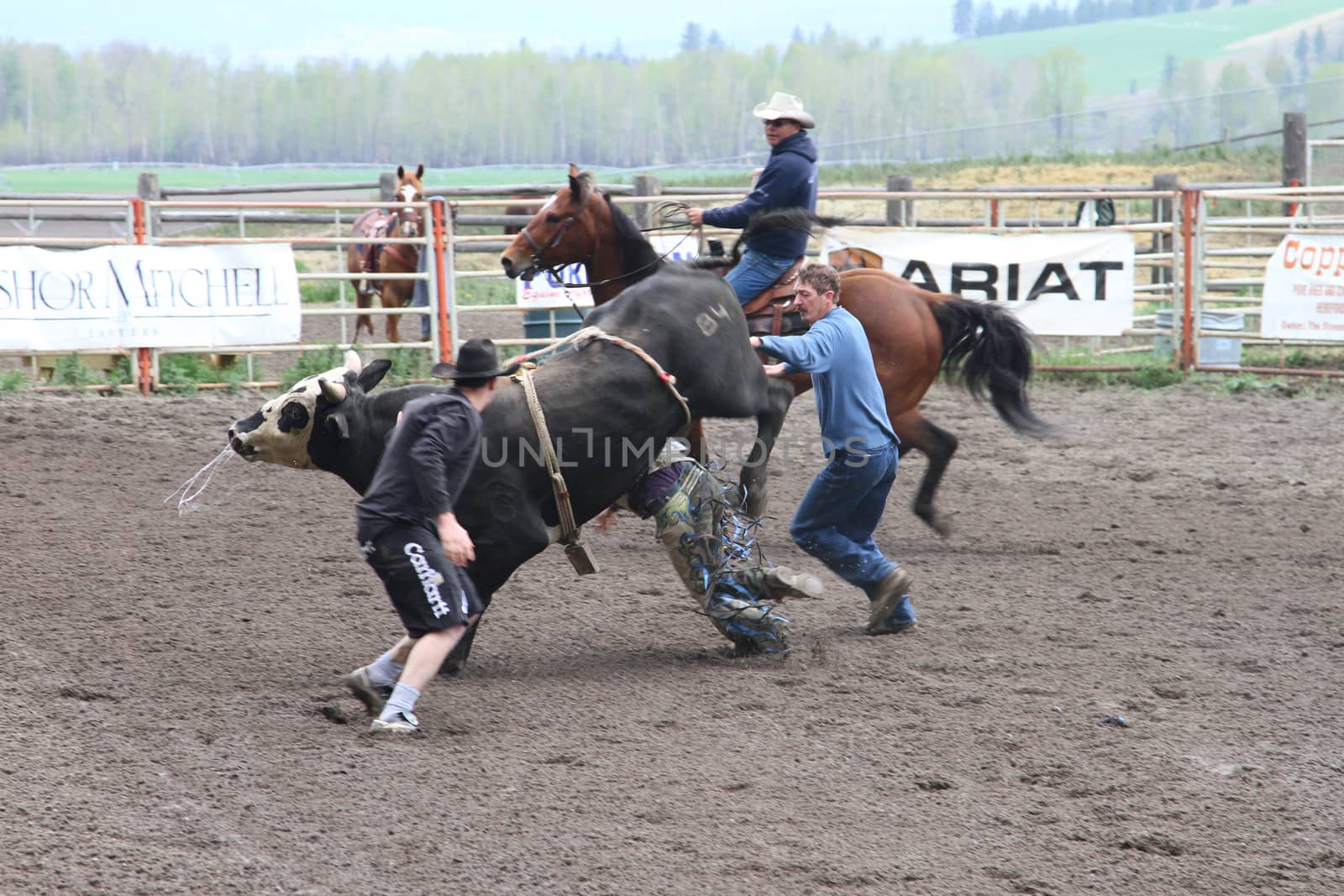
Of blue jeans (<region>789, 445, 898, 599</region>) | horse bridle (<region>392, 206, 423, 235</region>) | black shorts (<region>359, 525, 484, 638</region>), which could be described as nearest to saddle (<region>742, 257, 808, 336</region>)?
blue jeans (<region>789, 445, 898, 599</region>)

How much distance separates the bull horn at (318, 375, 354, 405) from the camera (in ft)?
15.0

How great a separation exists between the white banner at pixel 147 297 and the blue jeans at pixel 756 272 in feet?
17.7

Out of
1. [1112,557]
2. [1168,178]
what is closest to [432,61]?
[1168,178]

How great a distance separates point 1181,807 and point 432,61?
250 ft

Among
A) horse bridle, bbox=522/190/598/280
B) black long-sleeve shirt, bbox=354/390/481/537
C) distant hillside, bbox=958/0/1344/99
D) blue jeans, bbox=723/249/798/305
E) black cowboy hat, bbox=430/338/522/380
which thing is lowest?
black long-sleeve shirt, bbox=354/390/481/537

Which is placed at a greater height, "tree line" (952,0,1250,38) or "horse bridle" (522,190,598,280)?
"tree line" (952,0,1250,38)

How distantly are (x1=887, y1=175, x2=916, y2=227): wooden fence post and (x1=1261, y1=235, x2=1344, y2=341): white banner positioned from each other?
11.5ft

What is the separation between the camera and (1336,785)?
12.5 feet

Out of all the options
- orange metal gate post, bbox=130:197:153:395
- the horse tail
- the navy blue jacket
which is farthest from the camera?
orange metal gate post, bbox=130:197:153:395

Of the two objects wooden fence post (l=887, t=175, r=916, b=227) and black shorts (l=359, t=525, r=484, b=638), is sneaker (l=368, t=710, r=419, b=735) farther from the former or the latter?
wooden fence post (l=887, t=175, r=916, b=227)

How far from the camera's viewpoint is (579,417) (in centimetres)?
477

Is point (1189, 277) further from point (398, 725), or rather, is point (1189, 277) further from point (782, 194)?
point (398, 725)

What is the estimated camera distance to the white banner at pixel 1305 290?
11.6m

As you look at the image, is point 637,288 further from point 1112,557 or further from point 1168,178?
point 1168,178
